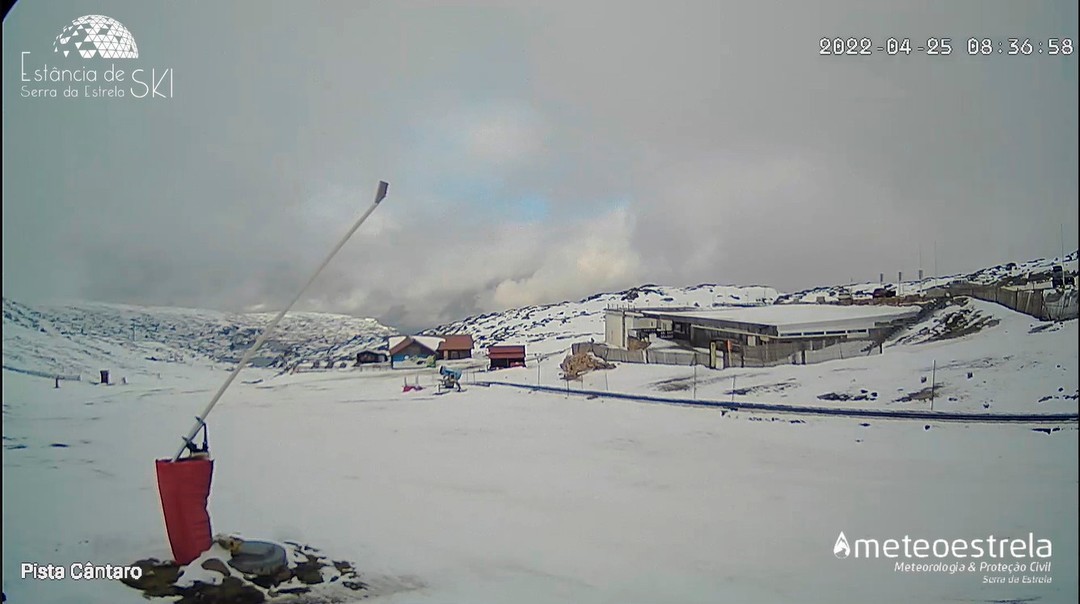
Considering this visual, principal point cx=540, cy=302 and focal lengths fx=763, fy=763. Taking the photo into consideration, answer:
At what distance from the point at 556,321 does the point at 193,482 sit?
1.23 metres

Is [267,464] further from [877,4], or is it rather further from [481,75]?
[877,4]

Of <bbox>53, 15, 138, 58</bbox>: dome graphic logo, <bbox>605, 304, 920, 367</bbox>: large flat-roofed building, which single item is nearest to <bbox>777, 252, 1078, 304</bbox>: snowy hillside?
<bbox>605, 304, 920, 367</bbox>: large flat-roofed building

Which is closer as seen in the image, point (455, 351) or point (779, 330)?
point (779, 330)

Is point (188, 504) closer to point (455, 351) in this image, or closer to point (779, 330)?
point (455, 351)

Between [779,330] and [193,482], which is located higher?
[779,330]

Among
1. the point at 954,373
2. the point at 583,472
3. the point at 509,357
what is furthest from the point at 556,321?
the point at 954,373

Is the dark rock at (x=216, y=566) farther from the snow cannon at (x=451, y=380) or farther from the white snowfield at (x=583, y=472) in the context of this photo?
the snow cannon at (x=451, y=380)

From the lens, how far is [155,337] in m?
2.44

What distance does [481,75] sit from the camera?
240cm

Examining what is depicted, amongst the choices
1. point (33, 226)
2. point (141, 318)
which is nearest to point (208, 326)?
point (141, 318)

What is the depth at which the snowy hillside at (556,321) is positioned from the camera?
2.36 metres

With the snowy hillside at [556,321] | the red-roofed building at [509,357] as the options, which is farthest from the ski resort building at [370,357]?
the red-roofed building at [509,357]

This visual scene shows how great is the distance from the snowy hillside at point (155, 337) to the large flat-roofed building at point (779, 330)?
0.92 m

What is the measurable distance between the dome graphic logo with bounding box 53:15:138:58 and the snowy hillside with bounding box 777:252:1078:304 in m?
2.35
